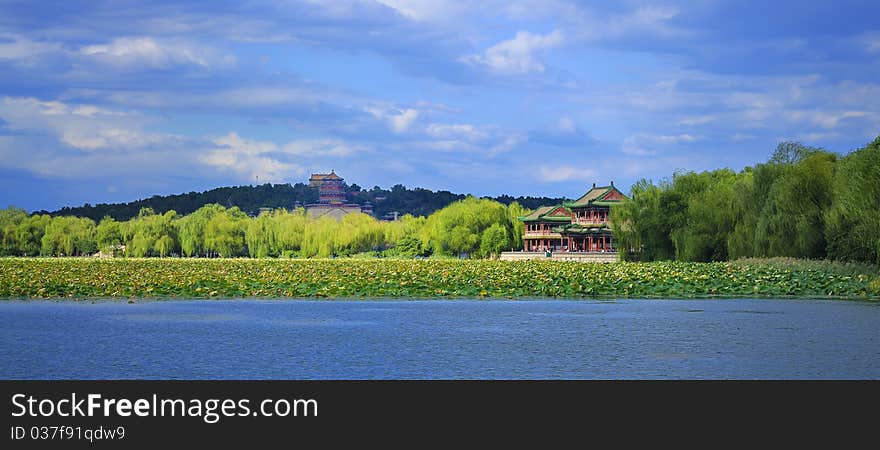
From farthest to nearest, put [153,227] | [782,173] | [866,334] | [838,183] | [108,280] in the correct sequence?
[153,227]
[782,173]
[838,183]
[108,280]
[866,334]

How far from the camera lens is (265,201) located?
6983 inches

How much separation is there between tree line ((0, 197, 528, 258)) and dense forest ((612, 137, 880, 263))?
17.5 m

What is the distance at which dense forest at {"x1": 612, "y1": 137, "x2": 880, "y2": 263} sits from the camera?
105ft

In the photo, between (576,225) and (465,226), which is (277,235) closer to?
(465,226)

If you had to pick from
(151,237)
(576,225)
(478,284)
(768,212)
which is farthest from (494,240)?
(478,284)

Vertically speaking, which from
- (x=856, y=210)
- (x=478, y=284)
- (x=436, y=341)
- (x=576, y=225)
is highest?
(x=576, y=225)

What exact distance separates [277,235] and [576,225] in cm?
2528

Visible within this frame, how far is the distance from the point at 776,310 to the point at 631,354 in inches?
364

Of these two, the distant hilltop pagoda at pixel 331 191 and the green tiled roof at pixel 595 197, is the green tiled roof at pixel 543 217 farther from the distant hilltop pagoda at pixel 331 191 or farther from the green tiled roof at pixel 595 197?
the distant hilltop pagoda at pixel 331 191

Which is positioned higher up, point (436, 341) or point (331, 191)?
point (331, 191)

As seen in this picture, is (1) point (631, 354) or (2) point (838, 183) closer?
(1) point (631, 354)
